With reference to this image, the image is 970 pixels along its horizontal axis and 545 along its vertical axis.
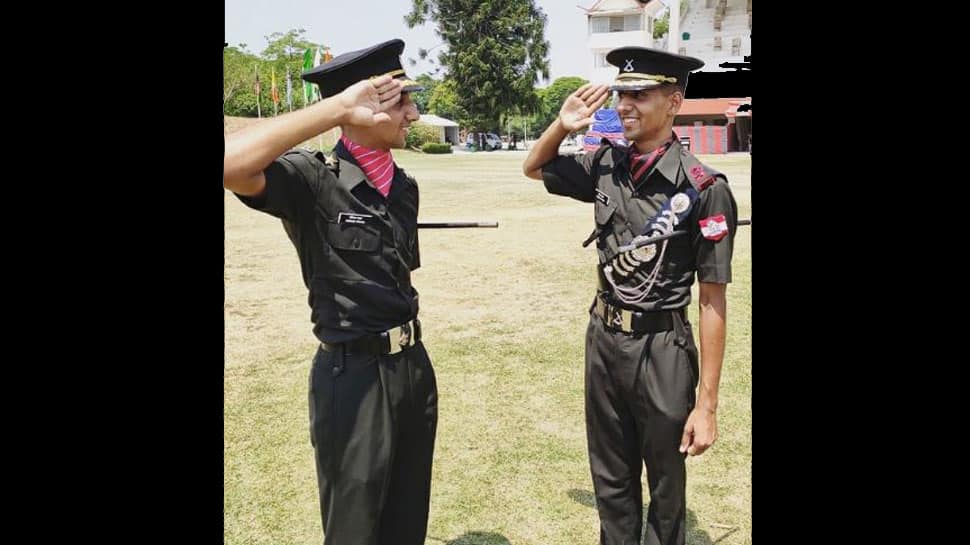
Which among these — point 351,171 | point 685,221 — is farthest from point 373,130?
point 685,221

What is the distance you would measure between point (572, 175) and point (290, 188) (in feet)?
4.71

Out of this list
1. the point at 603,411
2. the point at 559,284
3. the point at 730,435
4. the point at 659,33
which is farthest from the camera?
the point at 559,284

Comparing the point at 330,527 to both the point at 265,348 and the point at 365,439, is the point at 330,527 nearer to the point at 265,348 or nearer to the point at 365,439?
the point at 365,439

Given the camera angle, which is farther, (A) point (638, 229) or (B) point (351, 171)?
(A) point (638, 229)

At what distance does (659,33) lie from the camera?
3936 millimetres

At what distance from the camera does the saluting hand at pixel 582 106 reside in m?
3.17

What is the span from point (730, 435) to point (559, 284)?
489 cm

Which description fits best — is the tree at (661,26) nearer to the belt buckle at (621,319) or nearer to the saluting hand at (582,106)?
the saluting hand at (582,106)

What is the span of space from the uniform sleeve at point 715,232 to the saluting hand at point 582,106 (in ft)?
2.02

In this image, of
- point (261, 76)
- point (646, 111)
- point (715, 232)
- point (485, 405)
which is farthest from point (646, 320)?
point (261, 76)

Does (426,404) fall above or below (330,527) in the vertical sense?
above

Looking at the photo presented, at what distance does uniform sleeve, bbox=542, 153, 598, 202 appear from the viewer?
138 inches

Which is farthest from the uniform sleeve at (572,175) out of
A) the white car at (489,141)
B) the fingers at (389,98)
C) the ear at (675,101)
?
the white car at (489,141)

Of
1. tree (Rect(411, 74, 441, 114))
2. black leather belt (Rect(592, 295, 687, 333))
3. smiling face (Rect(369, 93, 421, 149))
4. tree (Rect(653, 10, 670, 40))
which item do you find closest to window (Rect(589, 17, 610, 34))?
tree (Rect(653, 10, 670, 40))
